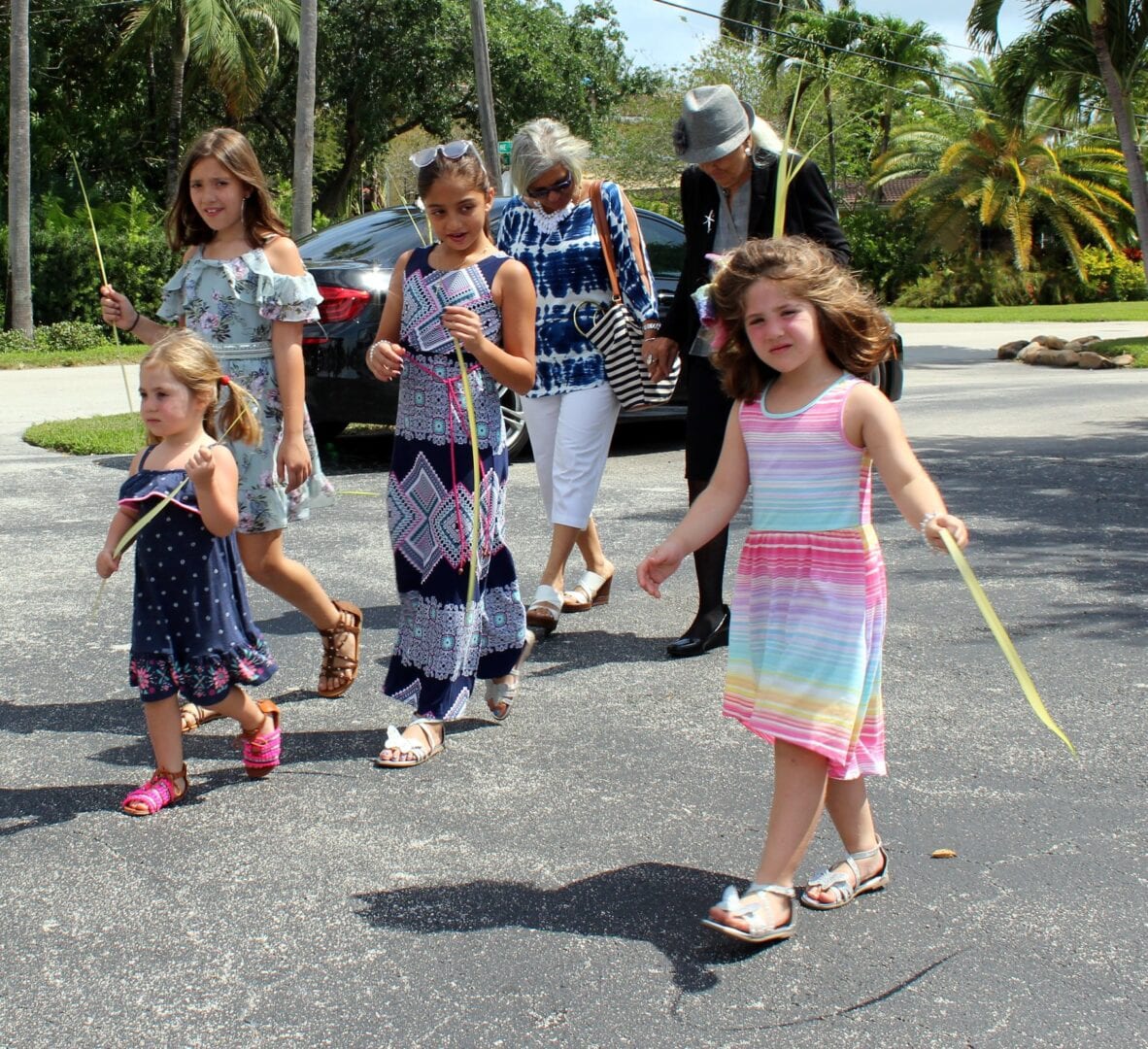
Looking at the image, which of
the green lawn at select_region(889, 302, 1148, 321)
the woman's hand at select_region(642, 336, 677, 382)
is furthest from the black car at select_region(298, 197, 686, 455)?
the green lawn at select_region(889, 302, 1148, 321)

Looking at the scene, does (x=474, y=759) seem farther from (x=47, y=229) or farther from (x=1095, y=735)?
(x=47, y=229)

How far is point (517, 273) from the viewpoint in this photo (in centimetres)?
423

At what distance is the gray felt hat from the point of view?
4762 mm

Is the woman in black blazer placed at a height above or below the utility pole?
below

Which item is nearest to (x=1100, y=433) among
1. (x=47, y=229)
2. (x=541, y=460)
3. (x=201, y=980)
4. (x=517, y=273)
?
(x=541, y=460)

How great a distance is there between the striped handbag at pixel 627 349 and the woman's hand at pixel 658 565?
7.78 ft

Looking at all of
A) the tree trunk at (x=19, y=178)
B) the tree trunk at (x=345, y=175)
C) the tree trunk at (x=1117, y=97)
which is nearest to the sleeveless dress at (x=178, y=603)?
the tree trunk at (x=19, y=178)

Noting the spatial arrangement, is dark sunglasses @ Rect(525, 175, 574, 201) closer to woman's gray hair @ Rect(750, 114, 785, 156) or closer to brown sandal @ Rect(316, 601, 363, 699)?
woman's gray hair @ Rect(750, 114, 785, 156)

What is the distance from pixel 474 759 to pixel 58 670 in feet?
5.80

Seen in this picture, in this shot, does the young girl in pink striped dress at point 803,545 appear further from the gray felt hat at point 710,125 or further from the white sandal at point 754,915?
the gray felt hat at point 710,125

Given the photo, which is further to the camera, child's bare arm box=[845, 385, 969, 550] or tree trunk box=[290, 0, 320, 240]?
tree trunk box=[290, 0, 320, 240]

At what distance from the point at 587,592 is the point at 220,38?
2590 centimetres

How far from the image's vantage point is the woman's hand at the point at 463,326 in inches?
157

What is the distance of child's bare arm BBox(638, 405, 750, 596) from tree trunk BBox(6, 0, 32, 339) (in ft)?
62.4
